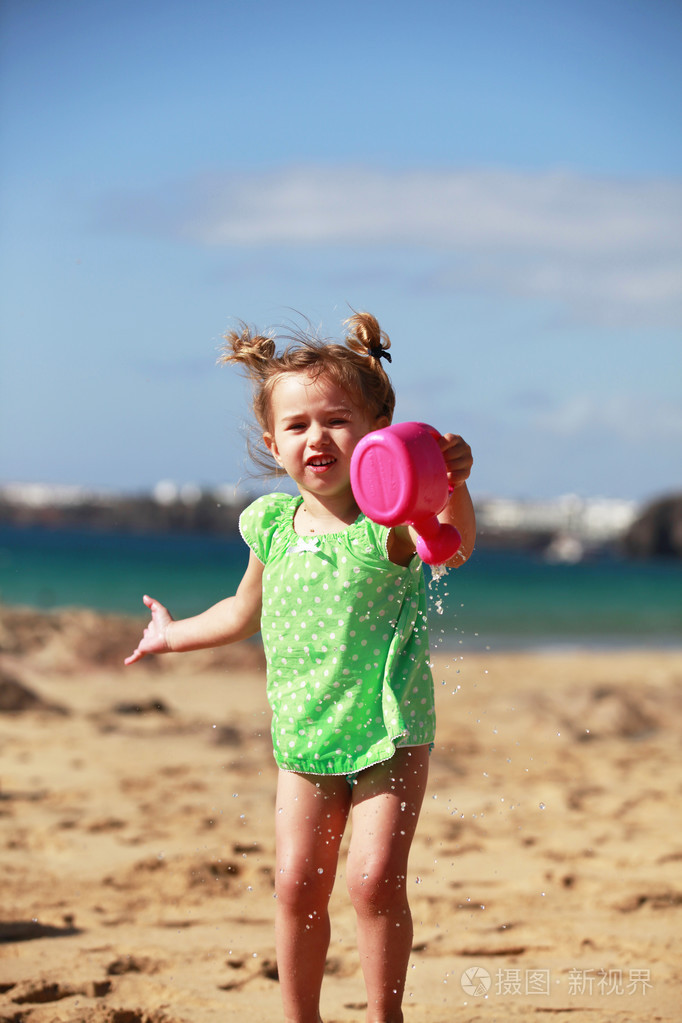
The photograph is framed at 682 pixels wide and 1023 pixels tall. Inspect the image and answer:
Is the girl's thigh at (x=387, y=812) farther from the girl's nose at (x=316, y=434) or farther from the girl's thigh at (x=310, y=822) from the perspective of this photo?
the girl's nose at (x=316, y=434)

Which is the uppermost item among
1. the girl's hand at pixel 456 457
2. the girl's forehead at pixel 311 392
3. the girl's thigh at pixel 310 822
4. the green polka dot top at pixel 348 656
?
the girl's forehead at pixel 311 392

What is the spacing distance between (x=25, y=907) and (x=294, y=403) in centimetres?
208

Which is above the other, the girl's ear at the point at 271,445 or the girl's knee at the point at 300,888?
the girl's ear at the point at 271,445

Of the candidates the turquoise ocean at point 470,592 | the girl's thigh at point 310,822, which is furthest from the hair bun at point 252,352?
the turquoise ocean at point 470,592

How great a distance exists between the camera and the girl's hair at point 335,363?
2490 millimetres

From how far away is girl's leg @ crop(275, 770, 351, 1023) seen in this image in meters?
2.38

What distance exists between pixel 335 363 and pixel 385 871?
115cm

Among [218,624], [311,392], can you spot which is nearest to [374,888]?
[218,624]

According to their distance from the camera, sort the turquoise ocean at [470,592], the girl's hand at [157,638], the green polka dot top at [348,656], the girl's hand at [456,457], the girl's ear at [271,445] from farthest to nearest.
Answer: the turquoise ocean at [470,592], the girl's hand at [157,638], the girl's ear at [271,445], the green polka dot top at [348,656], the girl's hand at [456,457]

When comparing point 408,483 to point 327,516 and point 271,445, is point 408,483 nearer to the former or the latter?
point 327,516

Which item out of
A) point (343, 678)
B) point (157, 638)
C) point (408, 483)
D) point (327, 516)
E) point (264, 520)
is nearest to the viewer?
point (408, 483)

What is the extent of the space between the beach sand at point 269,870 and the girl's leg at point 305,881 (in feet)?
1.23

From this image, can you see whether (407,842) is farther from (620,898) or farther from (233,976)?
(620,898)

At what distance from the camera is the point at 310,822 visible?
2.40 metres
